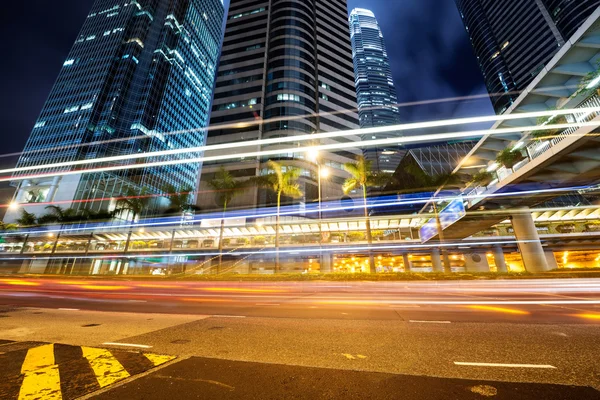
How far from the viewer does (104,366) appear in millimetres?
3854

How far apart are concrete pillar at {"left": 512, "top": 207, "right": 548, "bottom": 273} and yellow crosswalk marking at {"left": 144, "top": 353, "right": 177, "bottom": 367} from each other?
99.3 feet

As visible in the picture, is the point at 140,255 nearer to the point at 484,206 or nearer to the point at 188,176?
the point at 484,206

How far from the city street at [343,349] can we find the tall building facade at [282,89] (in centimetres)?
4892

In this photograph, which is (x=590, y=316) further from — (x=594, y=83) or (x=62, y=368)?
(x=594, y=83)

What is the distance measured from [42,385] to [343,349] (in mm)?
4518

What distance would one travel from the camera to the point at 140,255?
39.7 metres

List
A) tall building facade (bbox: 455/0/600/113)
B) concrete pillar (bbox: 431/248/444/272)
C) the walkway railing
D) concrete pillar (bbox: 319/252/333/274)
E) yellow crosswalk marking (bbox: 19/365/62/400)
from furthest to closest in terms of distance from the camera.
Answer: tall building facade (bbox: 455/0/600/113)
concrete pillar (bbox: 431/248/444/272)
concrete pillar (bbox: 319/252/333/274)
the walkway railing
yellow crosswalk marking (bbox: 19/365/62/400)

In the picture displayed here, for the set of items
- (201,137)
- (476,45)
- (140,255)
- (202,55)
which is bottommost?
(140,255)

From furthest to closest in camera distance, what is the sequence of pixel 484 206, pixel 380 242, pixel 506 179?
1. pixel 380 242
2. pixel 484 206
3. pixel 506 179

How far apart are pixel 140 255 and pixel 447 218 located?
148ft

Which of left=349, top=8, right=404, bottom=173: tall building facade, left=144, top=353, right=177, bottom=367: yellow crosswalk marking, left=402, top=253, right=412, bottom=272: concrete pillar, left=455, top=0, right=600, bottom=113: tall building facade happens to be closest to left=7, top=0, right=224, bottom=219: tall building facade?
left=402, top=253, right=412, bottom=272: concrete pillar

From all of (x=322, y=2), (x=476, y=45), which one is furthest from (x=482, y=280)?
(x=476, y=45)

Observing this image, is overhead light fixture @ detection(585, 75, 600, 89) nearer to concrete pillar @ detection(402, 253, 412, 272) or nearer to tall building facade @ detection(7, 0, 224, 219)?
concrete pillar @ detection(402, 253, 412, 272)

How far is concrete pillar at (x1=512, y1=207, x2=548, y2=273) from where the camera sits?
880 inches
